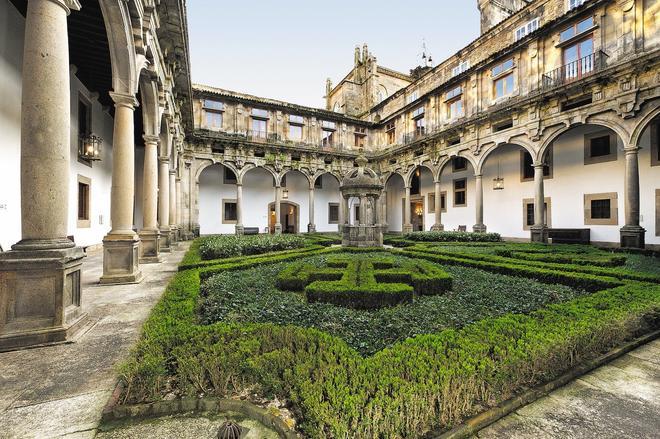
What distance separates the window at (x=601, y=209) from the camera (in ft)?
45.7

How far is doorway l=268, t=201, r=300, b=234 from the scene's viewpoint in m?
25.0

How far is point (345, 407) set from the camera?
1.75m

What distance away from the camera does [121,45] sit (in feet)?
19.3

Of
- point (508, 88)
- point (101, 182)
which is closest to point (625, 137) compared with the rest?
point (508, 88)

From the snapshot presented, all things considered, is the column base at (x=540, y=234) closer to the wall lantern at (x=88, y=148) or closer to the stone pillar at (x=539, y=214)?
the stone pillar at (x=539, y=214)

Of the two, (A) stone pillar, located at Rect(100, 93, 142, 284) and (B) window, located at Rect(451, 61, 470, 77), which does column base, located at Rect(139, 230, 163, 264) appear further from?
(B) window, located at Rect(451, 61, 470, 77)

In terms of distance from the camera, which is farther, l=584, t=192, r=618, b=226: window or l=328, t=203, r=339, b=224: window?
l=328, t=203, r=339, b=224: window

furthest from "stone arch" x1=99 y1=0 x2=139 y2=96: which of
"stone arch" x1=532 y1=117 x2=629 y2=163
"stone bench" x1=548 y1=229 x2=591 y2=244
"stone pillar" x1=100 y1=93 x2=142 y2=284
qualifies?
"stone bench" x1=548 y1=229 x2=591 y2=244

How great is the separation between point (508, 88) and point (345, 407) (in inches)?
769

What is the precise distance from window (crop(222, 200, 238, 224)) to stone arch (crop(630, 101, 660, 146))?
879 inches

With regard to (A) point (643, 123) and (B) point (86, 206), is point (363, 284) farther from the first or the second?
(A) point (643, 123)

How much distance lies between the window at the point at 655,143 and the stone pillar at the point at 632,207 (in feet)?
7.21

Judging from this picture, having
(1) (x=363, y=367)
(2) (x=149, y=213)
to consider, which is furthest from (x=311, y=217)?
(1) (x=363, y=367)

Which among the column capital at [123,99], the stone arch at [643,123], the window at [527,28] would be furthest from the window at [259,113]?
the stone arch at [643,123]
